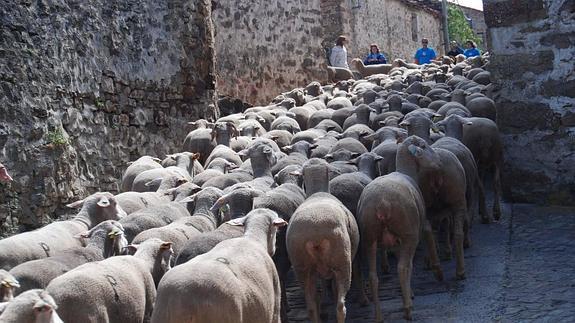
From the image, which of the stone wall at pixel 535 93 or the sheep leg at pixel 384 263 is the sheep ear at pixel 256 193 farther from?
the stone wall at pixel 535 93

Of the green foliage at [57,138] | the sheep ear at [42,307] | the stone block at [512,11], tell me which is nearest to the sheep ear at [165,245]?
the sheep ear at [42,307]

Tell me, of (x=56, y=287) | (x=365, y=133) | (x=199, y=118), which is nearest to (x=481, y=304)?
(x=56, y=287)

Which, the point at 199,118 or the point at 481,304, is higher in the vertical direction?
the point at 199,118

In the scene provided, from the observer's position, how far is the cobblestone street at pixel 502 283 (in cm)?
670

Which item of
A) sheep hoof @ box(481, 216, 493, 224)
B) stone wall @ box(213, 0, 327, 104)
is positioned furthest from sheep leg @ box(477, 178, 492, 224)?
stone wall @ box(213, 0, 327, 104)

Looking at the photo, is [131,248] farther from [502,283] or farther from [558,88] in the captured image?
[558,88]

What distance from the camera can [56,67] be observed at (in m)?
10.8

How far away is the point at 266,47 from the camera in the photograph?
68.2 feet

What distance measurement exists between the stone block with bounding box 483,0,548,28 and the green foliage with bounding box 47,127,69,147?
17.5 ft

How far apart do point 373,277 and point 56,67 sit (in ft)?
18.8

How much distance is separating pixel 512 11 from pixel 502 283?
3.68m

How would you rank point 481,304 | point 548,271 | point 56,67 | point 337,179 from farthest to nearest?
point 56,67 → point 337,179 → point 548,271 → point 481,304

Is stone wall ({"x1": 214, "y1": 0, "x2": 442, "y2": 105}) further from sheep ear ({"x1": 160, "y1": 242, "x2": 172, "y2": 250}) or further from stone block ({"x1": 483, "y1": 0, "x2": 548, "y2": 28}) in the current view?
sheep ear ({"x1": 160, "y1": 242, "x2": 172, "y2": 250})

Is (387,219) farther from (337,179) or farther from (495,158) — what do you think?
(495,158)
